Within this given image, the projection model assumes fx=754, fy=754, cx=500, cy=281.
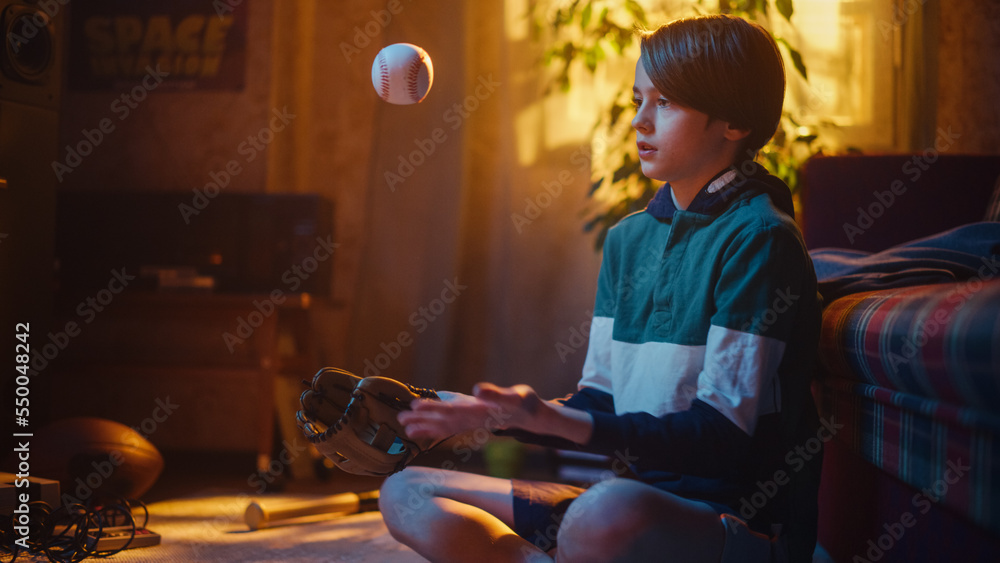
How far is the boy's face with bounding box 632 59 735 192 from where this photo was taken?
105 cm

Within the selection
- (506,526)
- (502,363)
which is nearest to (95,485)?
(506,526)

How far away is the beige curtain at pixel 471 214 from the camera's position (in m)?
2.94

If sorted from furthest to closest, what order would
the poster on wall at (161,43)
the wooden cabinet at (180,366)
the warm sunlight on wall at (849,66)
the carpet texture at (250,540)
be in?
the poster on wall at (161,43), the warm sunlight on wall at (849,66), the wooden cabinet at (180,366), the carpet texture at (250,540)

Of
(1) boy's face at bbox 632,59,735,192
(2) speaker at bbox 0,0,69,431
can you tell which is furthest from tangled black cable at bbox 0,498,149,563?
(1) boy's face at bbox 632,59,735,192

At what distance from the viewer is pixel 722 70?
102 centimetres

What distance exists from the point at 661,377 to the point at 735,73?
1.39 ft

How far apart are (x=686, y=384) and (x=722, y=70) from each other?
1.40 feet

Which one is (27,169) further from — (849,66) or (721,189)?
(849,66)

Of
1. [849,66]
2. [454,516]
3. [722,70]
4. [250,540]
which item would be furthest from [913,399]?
[849,66]

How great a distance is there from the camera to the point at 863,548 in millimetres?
1128

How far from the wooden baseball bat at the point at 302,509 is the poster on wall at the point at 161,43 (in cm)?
174

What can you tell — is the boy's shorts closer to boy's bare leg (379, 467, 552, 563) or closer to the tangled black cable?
boy's bare leg (379, 467, 552, 563)

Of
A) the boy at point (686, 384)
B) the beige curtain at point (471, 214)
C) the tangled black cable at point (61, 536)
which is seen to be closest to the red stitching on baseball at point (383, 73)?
the boy at point (686, 384)

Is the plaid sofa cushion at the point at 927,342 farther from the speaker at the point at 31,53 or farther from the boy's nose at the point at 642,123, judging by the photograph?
the speaker at the point at 31,53
